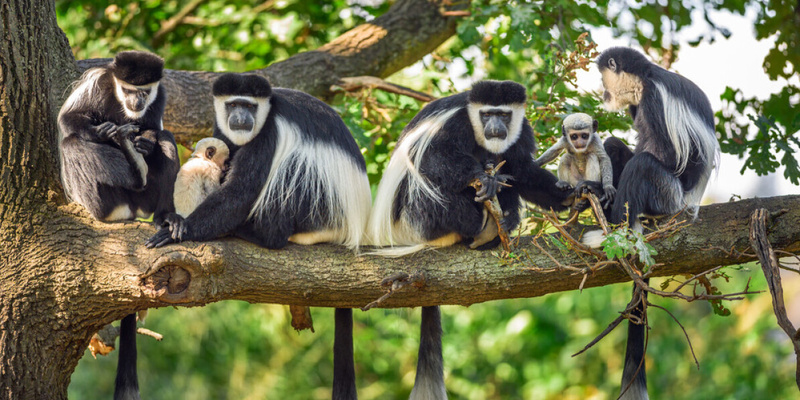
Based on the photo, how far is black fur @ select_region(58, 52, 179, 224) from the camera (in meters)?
2.86

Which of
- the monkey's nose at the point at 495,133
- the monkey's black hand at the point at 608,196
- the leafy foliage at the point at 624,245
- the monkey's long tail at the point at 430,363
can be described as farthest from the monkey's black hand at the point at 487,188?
the monkey's long tail at the point at 430,363

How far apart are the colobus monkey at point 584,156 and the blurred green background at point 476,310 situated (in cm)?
43

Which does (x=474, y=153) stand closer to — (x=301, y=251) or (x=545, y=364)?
(x=301, y=251)

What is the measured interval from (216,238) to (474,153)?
117cm

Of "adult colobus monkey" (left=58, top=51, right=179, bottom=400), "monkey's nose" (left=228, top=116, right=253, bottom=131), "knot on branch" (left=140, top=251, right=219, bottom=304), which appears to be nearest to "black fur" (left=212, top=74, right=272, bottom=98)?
"monkey's nose" (left=228, top=116, right=253, bottom=131)

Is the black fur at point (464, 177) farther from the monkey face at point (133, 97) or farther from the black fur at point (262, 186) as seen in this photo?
the monkey face at point (133, 97)

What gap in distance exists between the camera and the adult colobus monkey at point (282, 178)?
2.86 metres

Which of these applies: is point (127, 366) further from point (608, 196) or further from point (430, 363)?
point (608, 196)

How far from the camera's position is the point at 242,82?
305 cm

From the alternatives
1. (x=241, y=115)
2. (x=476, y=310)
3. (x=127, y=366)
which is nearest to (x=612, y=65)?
(x=241, y=115)

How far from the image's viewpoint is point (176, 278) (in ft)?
8.16

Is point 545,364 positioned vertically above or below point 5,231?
below

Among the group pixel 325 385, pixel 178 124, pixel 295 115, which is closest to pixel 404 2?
pixel 178 124

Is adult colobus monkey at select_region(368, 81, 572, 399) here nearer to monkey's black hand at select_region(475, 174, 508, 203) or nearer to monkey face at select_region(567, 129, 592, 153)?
monkey's black hand at select_region(475, 174, 508, 203)
